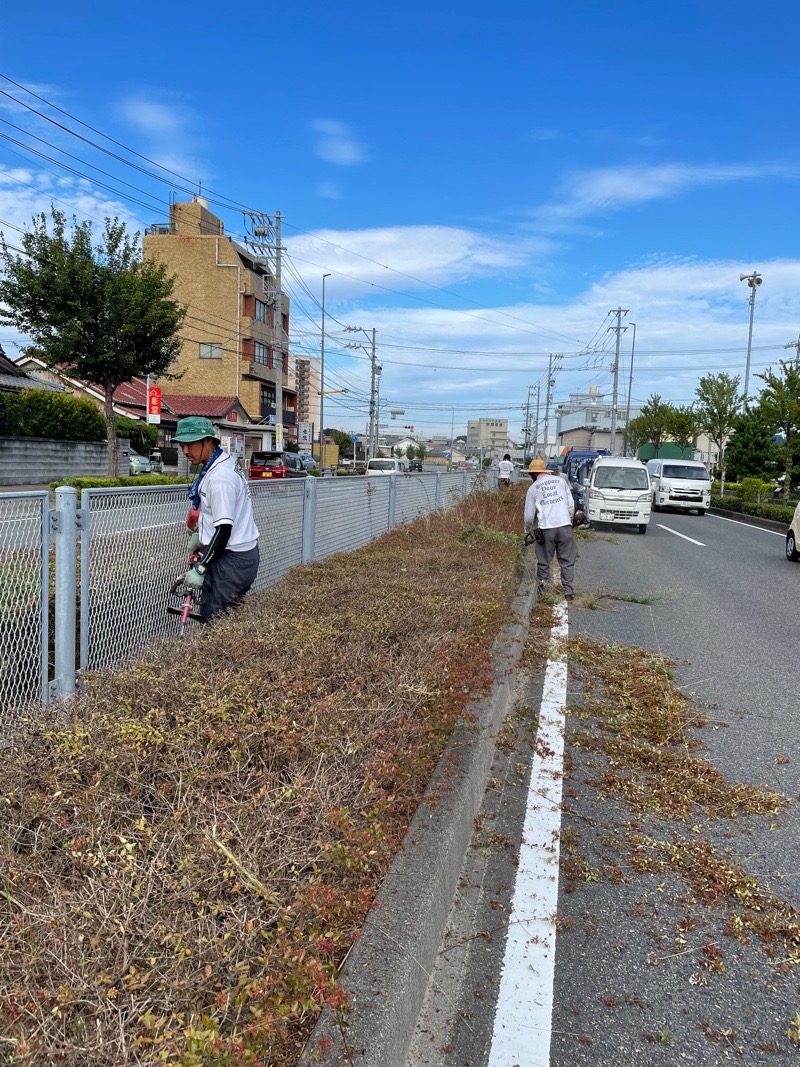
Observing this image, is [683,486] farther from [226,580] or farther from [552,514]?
[226,580]

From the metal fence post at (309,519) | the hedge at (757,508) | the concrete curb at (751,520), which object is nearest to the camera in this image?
the metal fence post at (309,519)

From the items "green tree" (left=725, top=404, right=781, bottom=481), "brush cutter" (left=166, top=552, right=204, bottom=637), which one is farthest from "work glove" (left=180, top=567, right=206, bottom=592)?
"green tree" (left=725, top=404, right=781, bottom=481)

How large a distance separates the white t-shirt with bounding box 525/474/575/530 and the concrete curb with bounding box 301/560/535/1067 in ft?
16.3

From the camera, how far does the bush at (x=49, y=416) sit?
84.7ft

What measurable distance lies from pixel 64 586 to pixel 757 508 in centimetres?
2662

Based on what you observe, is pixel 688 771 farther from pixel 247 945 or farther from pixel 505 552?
pixel 505 552

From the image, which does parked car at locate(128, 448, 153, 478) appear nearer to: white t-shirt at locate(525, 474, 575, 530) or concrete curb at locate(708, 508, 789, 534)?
concrete curb at locate(708, 508, 789, 534)

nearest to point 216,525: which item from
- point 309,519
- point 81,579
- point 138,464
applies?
point 81,579

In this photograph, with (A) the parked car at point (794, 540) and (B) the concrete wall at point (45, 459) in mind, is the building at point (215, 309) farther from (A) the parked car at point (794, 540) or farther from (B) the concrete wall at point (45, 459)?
(A) the parked car at point (794, 540)

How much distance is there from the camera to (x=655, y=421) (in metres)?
59.8

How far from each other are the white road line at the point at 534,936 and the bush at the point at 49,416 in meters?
26.1

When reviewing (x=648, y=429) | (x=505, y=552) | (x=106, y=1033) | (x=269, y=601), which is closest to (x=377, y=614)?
(x=269, y=601)

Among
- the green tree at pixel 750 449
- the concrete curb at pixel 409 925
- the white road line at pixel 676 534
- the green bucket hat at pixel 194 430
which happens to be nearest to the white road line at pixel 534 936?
the concrete curb at pixel 409 925

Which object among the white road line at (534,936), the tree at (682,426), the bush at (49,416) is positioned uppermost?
the tree at (682,426)
